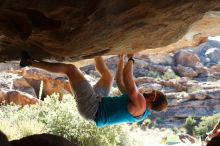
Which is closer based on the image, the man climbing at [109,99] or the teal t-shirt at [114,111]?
the man climbing at [109,99]

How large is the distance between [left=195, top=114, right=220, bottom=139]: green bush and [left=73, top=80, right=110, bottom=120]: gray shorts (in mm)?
25111

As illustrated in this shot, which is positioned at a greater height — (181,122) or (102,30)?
(102,30)

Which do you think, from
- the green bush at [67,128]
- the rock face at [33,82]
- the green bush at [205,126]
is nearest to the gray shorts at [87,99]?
the green bush at [67,128]

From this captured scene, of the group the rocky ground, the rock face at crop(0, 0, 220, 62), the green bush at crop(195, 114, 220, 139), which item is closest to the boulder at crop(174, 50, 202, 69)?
the rocky ground

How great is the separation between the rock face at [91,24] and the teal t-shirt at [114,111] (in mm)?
798

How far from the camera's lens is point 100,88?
6.85 m

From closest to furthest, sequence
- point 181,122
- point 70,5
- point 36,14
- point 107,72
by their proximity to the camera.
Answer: point 70,5 → point 36,14 → point 107,72 → point 181,122

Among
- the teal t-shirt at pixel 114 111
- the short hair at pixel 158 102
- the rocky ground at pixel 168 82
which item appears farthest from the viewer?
the rocky ground at pixel 168 82

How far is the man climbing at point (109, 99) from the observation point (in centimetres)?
601

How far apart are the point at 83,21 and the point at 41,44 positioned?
128 cm

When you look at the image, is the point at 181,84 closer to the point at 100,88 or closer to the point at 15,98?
the point at 15,98

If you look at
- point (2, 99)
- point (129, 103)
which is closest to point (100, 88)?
point (129, 103)

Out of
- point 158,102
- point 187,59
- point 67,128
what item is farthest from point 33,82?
point 187,59

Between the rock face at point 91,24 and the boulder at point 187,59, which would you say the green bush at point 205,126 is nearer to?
the boulder at point 187,59
